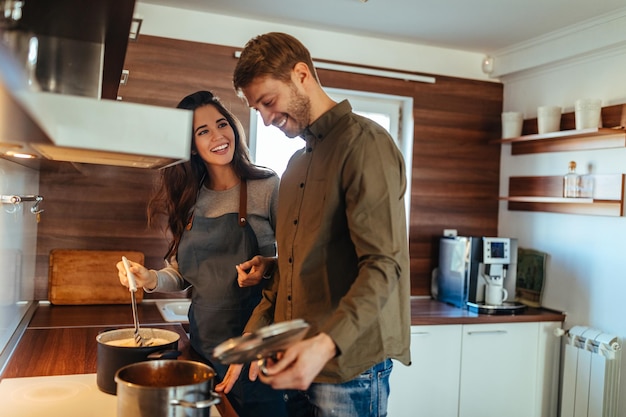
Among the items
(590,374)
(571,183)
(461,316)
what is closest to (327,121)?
(461,316)

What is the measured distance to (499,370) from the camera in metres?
2.93

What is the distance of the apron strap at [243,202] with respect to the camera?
71.5 inches

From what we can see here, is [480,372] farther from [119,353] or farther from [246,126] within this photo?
[119,353]

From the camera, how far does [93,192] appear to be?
279 cm

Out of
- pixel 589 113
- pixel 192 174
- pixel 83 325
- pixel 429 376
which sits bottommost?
pixel 429 376

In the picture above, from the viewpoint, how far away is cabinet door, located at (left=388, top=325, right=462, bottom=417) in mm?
2775

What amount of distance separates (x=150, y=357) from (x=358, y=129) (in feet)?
2.20

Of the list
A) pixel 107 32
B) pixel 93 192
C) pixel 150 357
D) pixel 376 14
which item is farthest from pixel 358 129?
pixel 93 192

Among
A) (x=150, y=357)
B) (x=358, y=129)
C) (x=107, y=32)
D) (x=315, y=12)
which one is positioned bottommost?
(x=150, y=357)

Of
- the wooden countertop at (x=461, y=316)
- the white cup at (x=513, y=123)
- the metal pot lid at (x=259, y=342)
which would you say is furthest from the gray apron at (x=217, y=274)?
the white cup at (x=513, y=123)

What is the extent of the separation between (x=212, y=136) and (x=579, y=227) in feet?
6.62

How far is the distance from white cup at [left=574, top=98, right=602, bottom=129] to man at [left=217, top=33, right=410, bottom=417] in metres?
1.82

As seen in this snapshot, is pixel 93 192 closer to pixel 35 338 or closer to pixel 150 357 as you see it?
pixel 35 338

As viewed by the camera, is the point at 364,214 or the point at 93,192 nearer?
the point at 364,214
